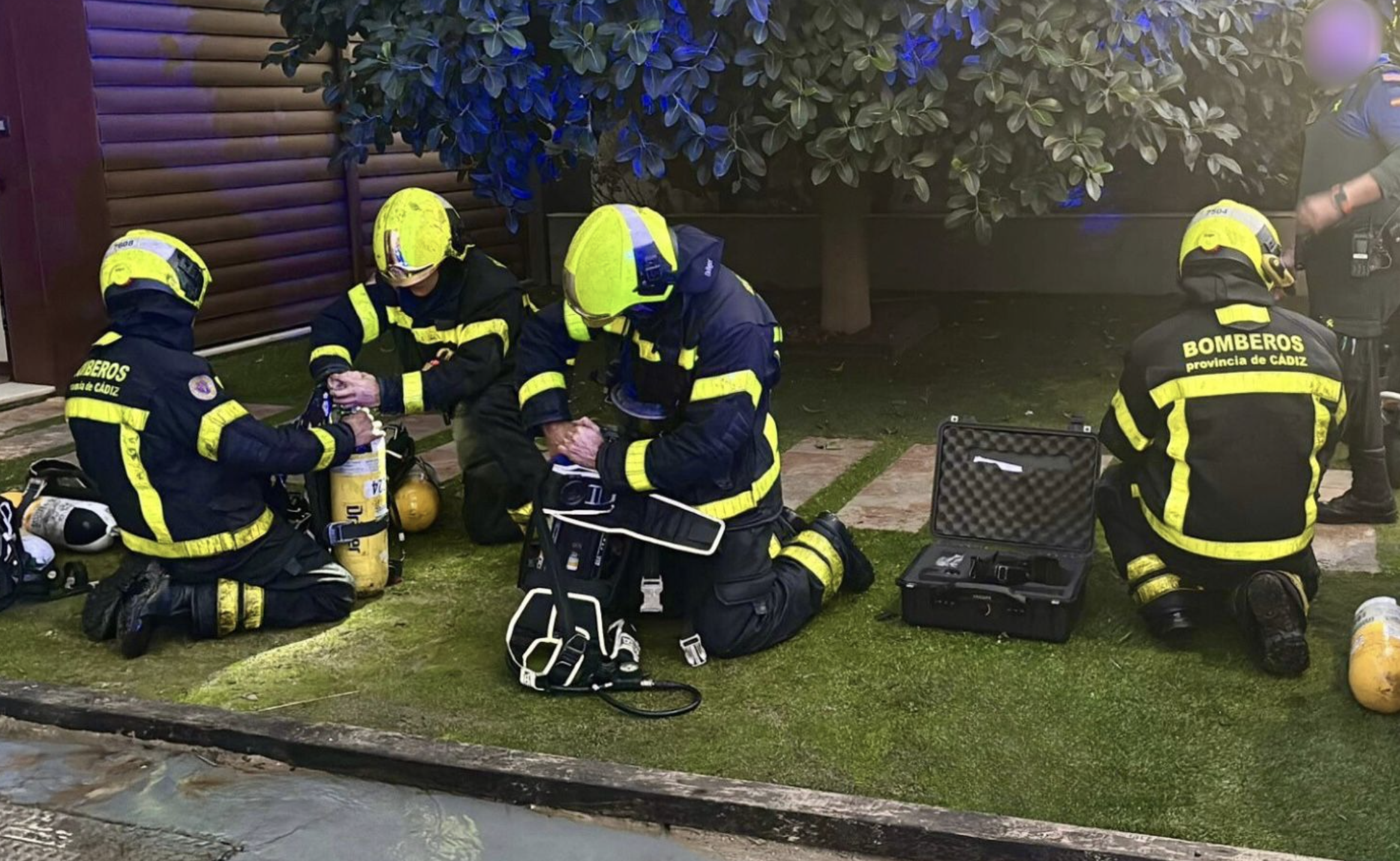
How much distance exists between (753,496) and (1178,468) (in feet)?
4.34

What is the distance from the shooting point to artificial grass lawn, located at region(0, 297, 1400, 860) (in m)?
3.36

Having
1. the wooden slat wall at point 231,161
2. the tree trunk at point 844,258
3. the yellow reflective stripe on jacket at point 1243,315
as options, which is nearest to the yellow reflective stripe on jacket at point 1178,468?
the yellow reflective stripe on jacket at point 1243,315

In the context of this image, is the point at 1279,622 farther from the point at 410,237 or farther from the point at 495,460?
the point at 410,237

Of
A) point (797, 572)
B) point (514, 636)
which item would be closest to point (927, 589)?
point (797, 572)

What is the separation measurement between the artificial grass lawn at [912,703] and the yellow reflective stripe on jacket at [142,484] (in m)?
0.43

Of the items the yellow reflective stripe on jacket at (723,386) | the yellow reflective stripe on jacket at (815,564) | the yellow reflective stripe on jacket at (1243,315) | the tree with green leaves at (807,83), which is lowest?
the yellow reflective stripe on jacket at (815,564)

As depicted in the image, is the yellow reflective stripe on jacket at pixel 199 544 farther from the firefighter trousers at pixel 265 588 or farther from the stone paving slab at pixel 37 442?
the stone paving slab at pixel 37 442

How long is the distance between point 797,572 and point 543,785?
1.35 metres

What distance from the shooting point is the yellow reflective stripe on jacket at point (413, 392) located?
5.21m

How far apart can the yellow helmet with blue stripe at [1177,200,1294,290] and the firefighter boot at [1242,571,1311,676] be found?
92cm

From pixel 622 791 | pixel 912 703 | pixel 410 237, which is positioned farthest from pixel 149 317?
pixel 912 703

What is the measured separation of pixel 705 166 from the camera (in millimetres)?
7043

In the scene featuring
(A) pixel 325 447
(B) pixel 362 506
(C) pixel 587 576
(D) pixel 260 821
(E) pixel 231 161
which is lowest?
(D) pixel 260 821

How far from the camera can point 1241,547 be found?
13.6ft
